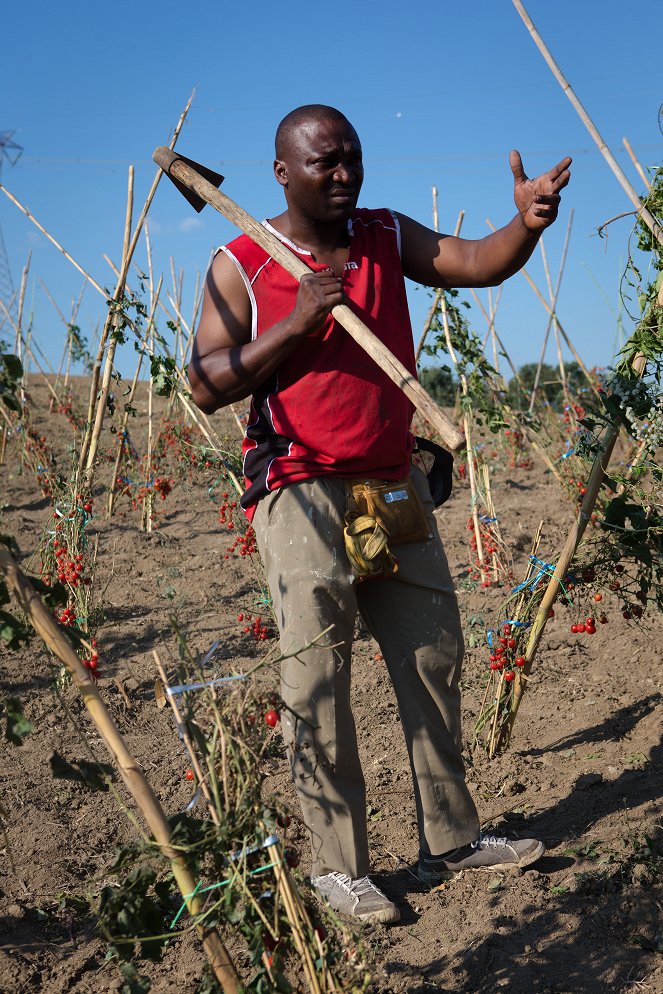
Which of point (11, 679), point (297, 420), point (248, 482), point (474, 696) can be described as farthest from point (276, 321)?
point (11, 679)

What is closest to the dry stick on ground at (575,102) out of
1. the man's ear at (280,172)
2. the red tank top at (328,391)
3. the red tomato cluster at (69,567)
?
the red tank top at (328,391)

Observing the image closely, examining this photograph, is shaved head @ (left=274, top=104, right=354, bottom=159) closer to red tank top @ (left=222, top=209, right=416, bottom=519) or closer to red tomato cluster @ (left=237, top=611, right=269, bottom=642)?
red tank top @ (left=222, top=209, right=416, bottom=519)

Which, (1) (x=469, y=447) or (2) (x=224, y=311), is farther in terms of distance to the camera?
(1) (x=469, y=447)

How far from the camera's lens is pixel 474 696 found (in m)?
3.55

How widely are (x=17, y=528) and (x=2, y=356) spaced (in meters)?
4.99

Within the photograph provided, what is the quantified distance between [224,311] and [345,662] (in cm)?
83

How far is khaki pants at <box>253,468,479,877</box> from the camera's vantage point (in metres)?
2.07

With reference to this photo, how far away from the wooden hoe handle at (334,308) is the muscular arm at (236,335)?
6 cm

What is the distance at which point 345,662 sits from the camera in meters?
2.12

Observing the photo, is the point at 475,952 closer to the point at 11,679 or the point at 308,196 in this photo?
the point at 308,196

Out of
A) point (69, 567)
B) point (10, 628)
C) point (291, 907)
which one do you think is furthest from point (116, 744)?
point (69, 567)

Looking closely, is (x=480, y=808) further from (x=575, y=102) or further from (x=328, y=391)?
(x=575, y=102)

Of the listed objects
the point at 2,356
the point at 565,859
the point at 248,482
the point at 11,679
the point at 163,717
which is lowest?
the point at 565,859

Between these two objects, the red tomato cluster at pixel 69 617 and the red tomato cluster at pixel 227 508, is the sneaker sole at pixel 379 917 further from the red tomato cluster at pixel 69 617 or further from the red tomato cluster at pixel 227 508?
the red tomato cluster at pixel 227 508
